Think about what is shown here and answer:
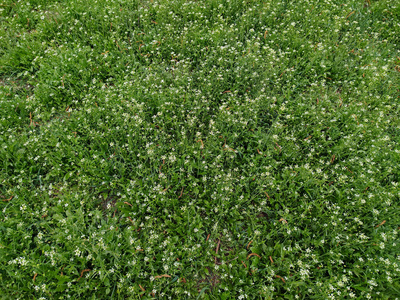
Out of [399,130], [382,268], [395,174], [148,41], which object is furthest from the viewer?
[148,41]

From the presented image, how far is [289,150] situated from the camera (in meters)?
4.11

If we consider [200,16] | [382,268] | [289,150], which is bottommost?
[382,268]

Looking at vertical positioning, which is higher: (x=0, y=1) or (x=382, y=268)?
(x=0, y=1)

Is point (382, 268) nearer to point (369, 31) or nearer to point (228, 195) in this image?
point (228, 195)

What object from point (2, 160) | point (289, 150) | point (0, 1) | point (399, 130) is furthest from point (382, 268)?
point (0, 1)

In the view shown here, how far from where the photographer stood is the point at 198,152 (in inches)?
156

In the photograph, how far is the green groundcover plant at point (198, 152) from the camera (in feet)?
10.3

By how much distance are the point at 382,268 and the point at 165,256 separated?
2761 mm

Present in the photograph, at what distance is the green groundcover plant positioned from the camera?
3137mm

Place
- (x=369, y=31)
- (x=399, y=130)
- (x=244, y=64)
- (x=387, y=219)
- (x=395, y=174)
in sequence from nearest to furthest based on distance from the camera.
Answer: (x=387, y=219), (x=395, y=174), (x=399, y=130), (x=244, y=64), (x=369, y=31)

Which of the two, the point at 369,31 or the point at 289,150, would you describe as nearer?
the point at 289,150

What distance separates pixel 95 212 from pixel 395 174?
471 centimetres

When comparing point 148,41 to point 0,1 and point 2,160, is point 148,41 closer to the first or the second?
point 2,160

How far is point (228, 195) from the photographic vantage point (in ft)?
12.0
